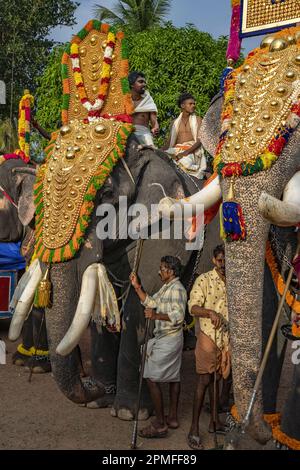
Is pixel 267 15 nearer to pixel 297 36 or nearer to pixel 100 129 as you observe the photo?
pixel 297 36

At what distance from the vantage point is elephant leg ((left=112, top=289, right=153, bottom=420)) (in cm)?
487

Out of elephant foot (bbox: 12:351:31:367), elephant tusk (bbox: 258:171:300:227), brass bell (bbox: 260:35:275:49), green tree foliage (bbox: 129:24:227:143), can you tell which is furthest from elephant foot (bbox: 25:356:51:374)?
green tree foliage (bbox: 129:24:227:143)

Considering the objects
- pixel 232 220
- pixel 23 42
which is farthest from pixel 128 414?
pixel 23 42

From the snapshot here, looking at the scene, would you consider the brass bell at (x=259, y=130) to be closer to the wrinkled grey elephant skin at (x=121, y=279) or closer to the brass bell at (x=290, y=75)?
the brass bell at (x=290, y=75)

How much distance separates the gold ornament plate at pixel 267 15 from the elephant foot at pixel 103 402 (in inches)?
122

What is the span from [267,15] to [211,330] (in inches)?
86.7

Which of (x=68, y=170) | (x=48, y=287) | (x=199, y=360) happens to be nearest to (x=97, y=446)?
(x=199, y=360)

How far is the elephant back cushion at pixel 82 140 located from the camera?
4059mm

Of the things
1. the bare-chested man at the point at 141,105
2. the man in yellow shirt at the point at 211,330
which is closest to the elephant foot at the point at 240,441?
the man in yellow shirt at the point at 211,330

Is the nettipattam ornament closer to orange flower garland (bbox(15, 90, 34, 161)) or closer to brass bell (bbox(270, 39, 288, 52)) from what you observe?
brass bell (bbox(270, 39, 288, 52))

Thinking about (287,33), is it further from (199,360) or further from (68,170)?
(199,360)

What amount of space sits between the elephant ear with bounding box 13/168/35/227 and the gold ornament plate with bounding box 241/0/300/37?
9.06 feet

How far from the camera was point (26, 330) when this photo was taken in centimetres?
682
